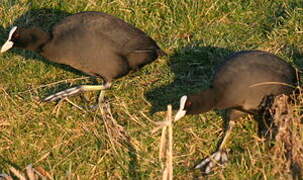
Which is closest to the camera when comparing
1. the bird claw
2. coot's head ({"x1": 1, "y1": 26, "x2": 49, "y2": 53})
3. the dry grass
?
the dry grass

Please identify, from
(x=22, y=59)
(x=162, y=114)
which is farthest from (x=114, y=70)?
(x=22, y=59)

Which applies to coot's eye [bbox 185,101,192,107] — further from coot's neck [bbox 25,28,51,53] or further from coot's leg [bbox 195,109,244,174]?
coot's neck [bbox 25,28,51,53]

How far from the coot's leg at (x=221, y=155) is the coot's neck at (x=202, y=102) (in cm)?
20

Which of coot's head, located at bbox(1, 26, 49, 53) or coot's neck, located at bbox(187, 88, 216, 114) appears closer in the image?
coot's neck, located at bbox(187, 88, 216, 114)

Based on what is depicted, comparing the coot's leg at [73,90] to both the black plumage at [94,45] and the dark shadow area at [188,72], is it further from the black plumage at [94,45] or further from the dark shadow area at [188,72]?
the dark shadow area at [188,72]

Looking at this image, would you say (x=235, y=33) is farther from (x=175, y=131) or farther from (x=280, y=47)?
(x=175, y=131)

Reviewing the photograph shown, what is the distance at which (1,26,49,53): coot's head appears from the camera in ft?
17.4

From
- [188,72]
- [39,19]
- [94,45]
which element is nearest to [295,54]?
[188,72]

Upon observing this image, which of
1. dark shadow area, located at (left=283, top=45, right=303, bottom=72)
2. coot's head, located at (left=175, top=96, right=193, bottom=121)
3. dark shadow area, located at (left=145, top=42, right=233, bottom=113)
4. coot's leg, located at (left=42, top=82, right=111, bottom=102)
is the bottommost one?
coot's leg, located at (left=42, top=82, right=111, bottom=102)

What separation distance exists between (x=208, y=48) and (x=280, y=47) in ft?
2.25

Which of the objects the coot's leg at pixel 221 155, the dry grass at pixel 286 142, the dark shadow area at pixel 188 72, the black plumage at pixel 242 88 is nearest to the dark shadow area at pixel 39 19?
the dark shadow area at pixel 188 72

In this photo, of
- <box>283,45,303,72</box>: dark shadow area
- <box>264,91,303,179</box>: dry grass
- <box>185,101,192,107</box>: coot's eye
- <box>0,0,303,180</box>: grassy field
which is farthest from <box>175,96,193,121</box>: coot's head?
<box>283,45,303,72</box>: dark shadow area

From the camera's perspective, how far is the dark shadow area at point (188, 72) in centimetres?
516

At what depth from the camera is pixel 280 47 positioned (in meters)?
5.53
